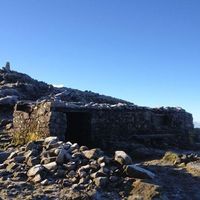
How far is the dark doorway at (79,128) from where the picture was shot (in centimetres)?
1507

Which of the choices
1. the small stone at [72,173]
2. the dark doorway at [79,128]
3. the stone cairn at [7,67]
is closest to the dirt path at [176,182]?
the small stone at [72,173]

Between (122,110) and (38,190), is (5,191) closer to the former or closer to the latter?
(38,190)

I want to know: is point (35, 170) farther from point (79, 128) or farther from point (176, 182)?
point (79, 128)

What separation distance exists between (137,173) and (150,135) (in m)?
6.70

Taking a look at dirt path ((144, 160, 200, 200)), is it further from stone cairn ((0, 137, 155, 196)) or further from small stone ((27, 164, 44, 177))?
small stone ((27, 164, 44, 177))

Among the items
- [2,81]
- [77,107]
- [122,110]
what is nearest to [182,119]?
[122,110]

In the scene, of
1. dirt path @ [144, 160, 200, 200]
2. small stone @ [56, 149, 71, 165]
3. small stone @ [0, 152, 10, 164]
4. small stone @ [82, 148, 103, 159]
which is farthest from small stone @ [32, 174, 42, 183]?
dirt path @ [144, 160, 200, 200]

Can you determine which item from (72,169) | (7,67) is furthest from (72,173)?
(7,67)

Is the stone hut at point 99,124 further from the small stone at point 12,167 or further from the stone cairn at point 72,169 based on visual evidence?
the small stone at point 12,167

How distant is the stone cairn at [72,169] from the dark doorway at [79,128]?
15.3 ft

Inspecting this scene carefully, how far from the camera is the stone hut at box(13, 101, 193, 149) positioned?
1398cm

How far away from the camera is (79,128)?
1557cm

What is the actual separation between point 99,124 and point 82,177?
6220 millimetres

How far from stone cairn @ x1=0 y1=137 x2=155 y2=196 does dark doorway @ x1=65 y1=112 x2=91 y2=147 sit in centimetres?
466
